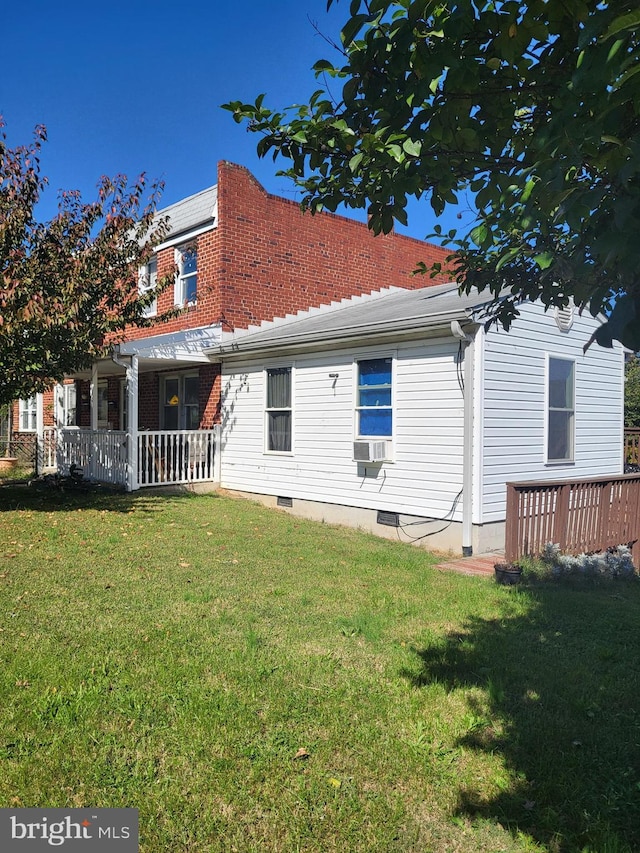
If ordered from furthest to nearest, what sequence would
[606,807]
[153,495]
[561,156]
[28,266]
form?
[153,495]
[28,266]
[606,807]
[561,156]

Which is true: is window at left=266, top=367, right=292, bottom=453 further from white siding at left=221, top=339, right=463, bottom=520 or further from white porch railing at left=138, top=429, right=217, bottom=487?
white porch railing at left=138, top=429, right=217, bottom=487

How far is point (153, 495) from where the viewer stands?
12.7 m

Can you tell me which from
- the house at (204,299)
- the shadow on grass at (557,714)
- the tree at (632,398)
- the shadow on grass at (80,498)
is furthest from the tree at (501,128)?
the tree at (632,398)

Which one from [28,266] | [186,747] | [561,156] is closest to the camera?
[561,156]

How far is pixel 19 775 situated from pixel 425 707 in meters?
2.33

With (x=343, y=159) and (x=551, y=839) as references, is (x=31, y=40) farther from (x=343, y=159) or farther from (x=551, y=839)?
(x=551, y=839)

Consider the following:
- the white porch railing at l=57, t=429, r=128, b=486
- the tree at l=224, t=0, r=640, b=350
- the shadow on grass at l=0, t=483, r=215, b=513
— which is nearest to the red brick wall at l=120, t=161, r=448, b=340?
the white porch railing at l=57, t=429, r=128, b=486

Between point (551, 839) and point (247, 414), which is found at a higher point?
point (247, 414)

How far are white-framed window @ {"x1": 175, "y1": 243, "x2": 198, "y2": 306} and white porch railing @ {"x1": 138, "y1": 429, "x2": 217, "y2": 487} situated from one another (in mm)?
3439

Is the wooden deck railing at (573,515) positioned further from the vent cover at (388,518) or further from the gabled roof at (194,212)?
the gabled roof at (194,212)

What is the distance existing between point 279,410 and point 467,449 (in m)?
4.66

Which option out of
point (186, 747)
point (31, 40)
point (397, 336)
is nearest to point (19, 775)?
point (186, 747)

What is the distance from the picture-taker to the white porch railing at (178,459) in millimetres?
13367

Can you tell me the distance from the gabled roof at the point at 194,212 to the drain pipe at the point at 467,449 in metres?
7.78
